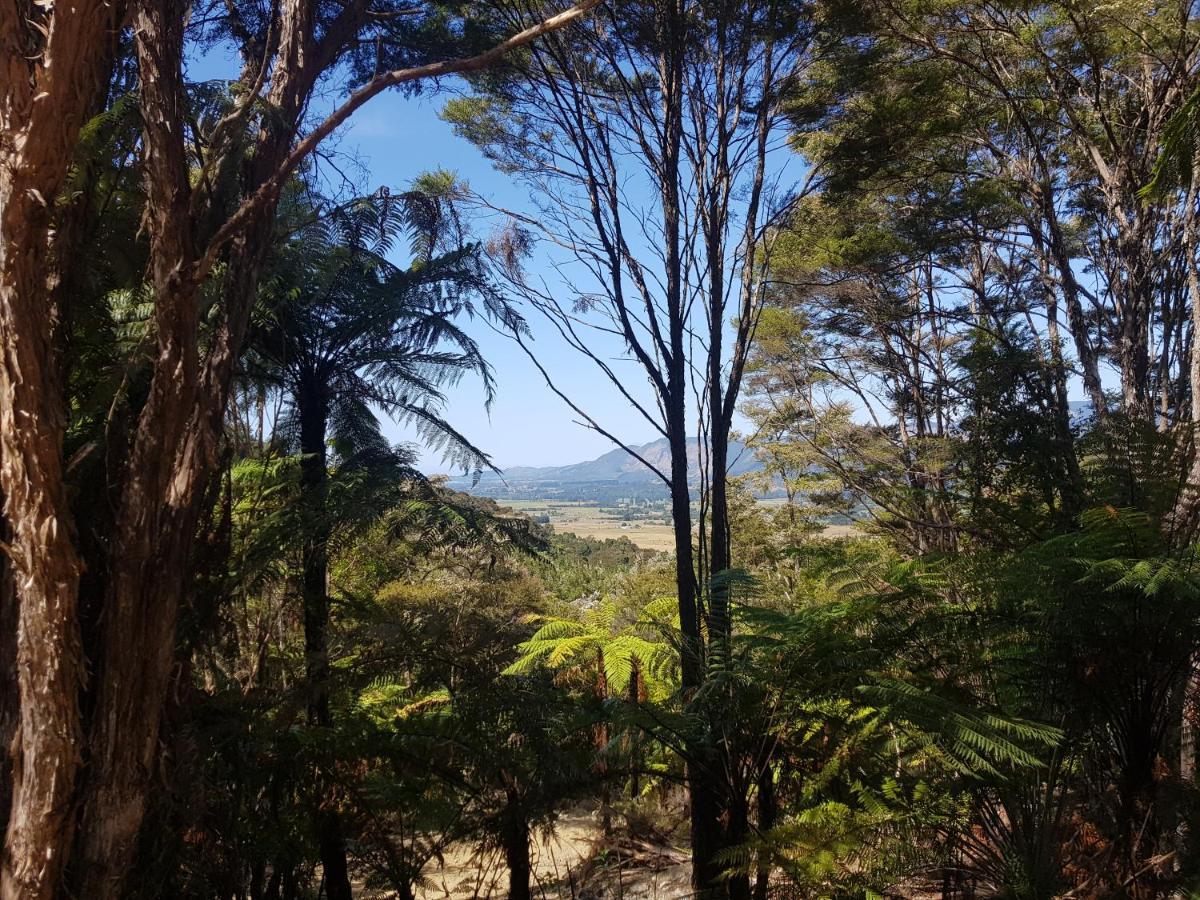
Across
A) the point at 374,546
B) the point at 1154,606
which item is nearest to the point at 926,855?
the point at 1154,606

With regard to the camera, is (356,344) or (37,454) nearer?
(37,454)

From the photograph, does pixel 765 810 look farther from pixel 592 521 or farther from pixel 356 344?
pixel 592 521

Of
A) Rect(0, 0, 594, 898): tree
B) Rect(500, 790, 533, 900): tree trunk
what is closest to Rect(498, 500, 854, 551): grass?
Rect(500, 790, 533, 900): tree trunk

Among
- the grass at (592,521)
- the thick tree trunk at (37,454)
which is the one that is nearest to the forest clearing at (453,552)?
the thick tree trunk at (37,454)

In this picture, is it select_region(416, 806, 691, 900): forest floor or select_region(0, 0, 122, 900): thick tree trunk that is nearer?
select_region(0, 0, 122, 900): thick tree trunk

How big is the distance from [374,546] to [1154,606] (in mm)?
6441

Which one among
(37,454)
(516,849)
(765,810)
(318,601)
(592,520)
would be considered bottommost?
(592,520)

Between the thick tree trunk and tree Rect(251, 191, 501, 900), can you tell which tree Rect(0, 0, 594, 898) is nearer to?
the thick tree trunk

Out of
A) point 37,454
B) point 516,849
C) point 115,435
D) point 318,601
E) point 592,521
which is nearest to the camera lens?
point 37,454

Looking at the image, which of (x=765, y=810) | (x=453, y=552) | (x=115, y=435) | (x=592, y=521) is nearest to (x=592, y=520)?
(x=592, y=521)

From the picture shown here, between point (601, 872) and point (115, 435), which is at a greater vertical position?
point (115, 435)

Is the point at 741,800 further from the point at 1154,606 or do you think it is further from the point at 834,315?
the point at 834,315

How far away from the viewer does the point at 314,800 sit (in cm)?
271

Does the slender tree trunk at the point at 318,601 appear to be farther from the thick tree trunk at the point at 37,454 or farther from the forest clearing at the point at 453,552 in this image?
the thick tree trunk at the point at 37,454
